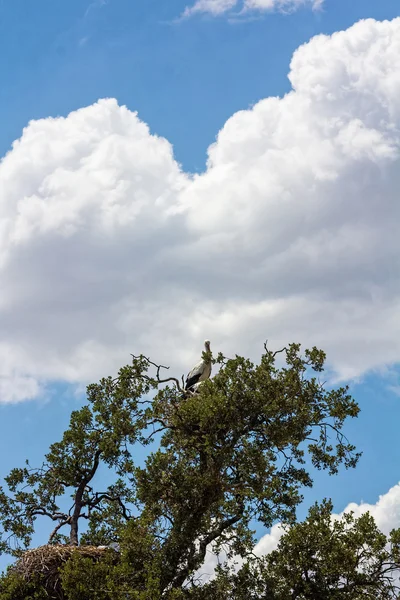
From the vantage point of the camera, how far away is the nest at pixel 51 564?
21156mm

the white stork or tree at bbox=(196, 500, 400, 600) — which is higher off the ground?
the white stork

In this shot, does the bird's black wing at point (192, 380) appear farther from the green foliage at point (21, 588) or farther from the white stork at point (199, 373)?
the green foliage at point (21, 588)

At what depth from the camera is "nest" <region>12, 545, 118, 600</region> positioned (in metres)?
21.2

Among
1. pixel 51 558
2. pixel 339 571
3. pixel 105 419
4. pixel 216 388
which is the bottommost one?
pixel 339 571

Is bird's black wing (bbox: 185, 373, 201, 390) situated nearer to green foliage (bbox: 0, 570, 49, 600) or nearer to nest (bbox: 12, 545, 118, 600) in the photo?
nest (bbox: 12, 545, 118, 600)

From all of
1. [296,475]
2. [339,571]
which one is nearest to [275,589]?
[339,571]

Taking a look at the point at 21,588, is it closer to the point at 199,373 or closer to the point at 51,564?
the point at 51,564

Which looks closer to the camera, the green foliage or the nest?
the green foliage

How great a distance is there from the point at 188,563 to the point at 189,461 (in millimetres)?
2601

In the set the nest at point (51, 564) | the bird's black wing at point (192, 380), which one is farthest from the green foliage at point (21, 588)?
the bird's black wing at point (192, 380)

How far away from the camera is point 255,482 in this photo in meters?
20.2

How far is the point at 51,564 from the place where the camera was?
2136 centimetres

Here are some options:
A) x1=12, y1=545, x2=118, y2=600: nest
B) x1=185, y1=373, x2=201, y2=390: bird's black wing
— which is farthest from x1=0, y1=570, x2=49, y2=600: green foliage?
x1=185, y1=373, x2=201, y2=390: bird's black wing

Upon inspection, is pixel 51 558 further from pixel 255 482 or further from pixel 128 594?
pixel 255 482
